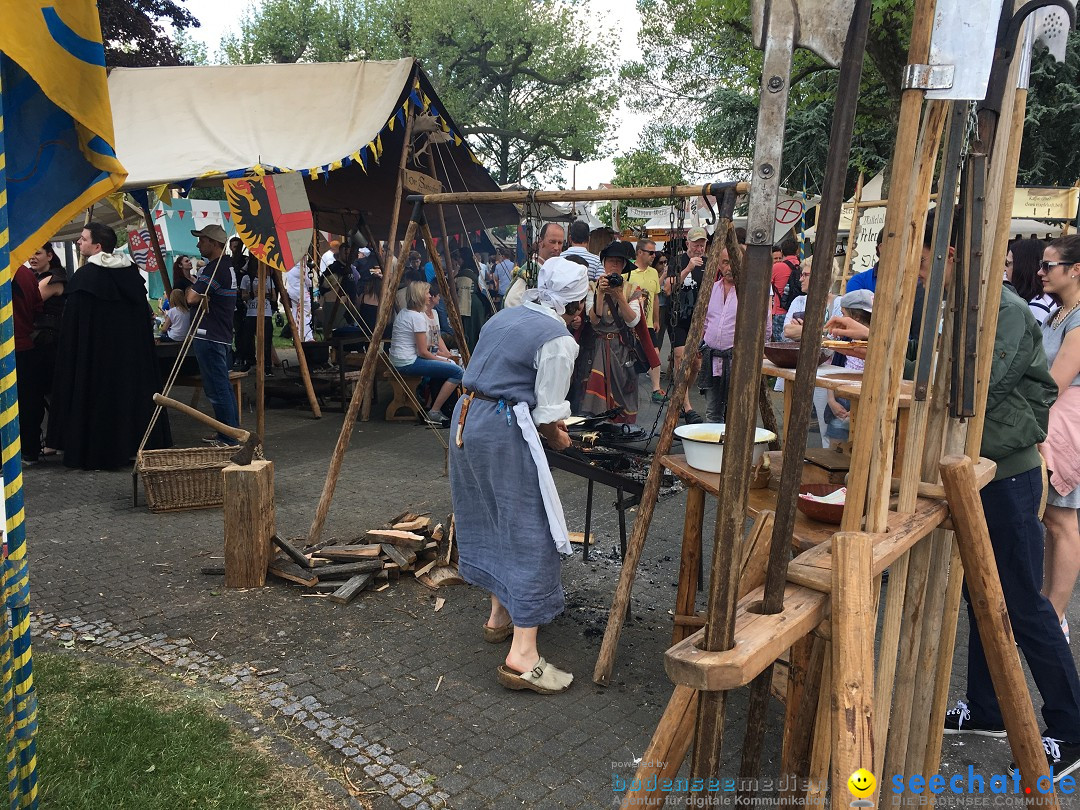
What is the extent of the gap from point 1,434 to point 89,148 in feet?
3.34

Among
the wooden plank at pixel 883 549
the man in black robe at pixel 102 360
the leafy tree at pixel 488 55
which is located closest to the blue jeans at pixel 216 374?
the man in black robe at pixel 102 360

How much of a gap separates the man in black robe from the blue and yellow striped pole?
16.7ft

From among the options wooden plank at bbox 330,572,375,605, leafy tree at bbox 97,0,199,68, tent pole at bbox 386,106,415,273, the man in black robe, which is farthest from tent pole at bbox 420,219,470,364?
leafy tree at bbox 97,0,199,68

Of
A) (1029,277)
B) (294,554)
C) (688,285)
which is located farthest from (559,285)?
(688,285)

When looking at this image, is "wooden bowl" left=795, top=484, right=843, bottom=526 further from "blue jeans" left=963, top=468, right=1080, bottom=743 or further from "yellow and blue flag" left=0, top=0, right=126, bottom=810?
"yellow and blue flag" left=0, top=0, right=126, bottom=810

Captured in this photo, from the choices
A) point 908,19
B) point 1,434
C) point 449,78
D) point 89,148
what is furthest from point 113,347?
point 449,78

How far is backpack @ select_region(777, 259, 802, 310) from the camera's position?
29.7 feet

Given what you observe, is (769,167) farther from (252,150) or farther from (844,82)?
(252,150)

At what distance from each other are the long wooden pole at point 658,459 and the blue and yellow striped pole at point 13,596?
2.21 m

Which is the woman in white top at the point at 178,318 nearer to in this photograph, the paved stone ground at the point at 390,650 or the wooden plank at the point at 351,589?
the paved stone ground at the point at 390,650

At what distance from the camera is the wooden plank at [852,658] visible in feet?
5.07

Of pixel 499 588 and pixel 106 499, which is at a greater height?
pixel 499 588

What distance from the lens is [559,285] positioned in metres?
3.51

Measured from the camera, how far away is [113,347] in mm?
6836
